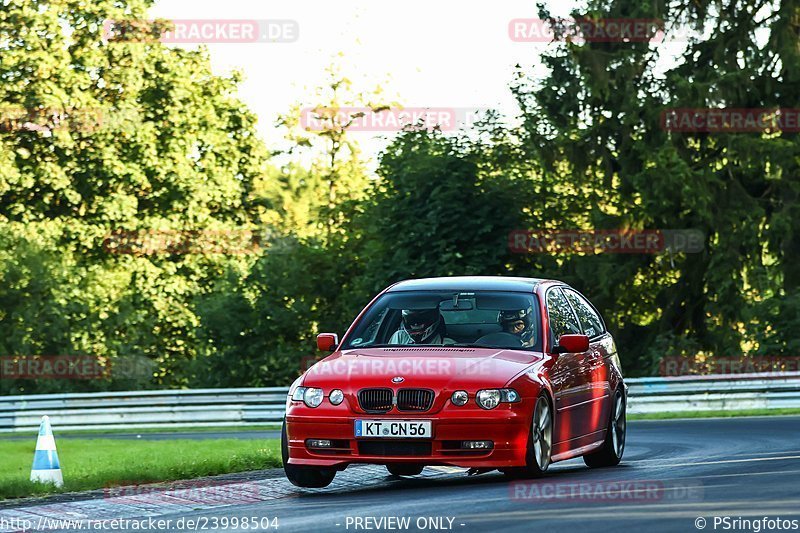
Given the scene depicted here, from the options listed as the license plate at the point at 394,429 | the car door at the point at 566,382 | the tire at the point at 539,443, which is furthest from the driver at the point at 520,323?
the license plate at the point at 394,429

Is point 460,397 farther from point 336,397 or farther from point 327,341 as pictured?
point 327,341

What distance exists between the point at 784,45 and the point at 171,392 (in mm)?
16347

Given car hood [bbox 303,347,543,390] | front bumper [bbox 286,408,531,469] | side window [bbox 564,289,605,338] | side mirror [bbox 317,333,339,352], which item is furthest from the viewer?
side window [bbox 564,289,605,338]

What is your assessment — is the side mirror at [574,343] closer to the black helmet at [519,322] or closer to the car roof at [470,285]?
the black helmet at [519,322]

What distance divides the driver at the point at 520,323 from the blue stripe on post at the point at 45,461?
154 inches

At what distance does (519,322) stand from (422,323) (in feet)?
2.62

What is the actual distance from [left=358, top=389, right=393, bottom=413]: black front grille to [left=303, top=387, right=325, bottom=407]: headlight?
1.16 feet

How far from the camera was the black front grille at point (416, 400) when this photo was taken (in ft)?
37.3

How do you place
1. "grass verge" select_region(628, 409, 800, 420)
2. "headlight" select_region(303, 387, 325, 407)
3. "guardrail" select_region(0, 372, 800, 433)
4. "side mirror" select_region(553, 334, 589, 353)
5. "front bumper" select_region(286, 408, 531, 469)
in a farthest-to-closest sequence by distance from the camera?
"guardrail" select_region(0, 372, 800, 433) < "grass verge" select_region(628, 409, 800, 420) < "side mirror" select_region(553, 334, 589, 353) < "headlight" select_region(303, 387, 325, 407) < "front bumper" select_region(286, 408, 531, 469)

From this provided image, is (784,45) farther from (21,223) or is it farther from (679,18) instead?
(21,223)

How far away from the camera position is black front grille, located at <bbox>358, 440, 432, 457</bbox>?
37.2ft

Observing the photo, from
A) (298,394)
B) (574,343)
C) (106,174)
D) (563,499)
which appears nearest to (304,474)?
(298,394)

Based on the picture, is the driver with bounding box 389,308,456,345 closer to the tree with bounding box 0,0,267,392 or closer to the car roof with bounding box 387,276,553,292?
the car roof with bounding box 387,276,553,292

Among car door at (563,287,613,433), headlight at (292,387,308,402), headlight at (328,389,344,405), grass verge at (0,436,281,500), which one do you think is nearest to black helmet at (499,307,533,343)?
car door at (563,287,613,433)
